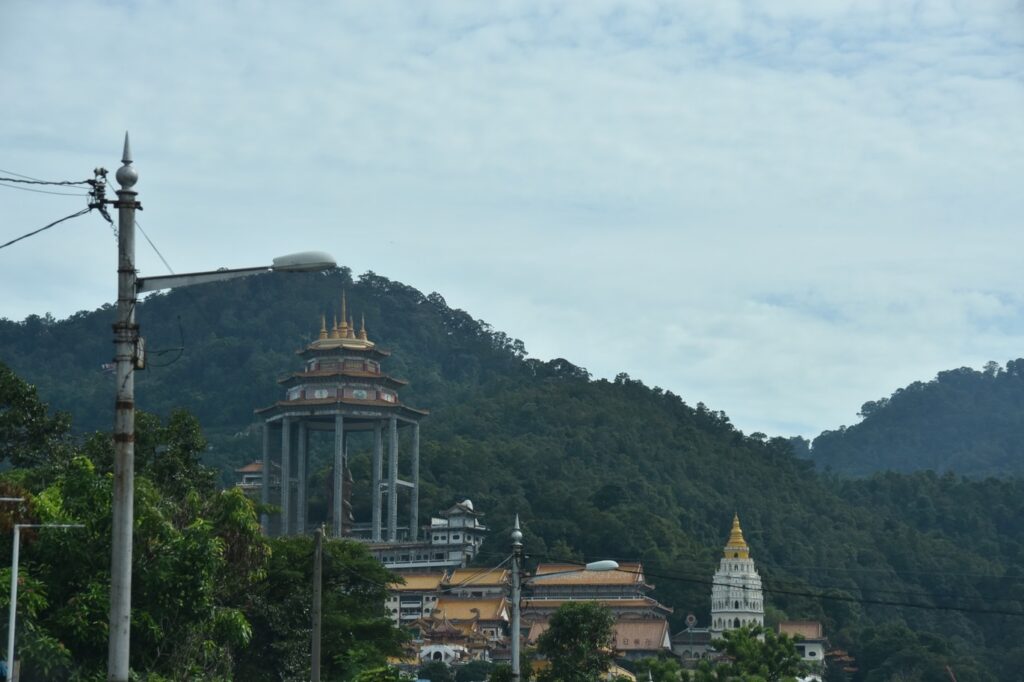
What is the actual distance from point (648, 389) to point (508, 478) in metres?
36.8

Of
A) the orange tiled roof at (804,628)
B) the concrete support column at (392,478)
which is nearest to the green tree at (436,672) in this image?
the concrete support column at (392,478)

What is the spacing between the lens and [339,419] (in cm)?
11944

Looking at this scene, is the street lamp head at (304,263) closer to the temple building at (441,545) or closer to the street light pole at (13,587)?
the street light pole at (13,587)

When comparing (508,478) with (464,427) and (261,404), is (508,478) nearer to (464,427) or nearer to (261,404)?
(464,427)

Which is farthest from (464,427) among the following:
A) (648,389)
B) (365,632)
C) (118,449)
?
(118,449)

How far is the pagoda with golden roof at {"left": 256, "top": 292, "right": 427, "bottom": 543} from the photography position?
11969 cm

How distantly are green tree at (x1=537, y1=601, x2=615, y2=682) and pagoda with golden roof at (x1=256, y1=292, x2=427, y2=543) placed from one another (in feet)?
188

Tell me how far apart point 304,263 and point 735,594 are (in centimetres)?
10174

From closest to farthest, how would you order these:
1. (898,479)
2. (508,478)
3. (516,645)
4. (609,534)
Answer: (516,645) → (609,534) → (508,478) → (898,479)

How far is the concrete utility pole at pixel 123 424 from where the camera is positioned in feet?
61.4

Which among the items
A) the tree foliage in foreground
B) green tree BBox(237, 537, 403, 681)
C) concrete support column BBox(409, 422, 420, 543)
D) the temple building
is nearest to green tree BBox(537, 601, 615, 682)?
green tree BBox(237, 537, 403, 681)

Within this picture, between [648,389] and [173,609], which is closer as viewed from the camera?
[173,609]

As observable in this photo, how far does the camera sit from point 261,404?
650 feet

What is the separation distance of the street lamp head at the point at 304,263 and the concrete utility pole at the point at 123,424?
1390 mm
